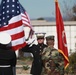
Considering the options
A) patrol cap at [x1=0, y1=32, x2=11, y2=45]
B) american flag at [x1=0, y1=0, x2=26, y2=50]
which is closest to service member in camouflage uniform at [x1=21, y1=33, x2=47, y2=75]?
american flag at [x1=0, y1=0, x2=26, y2=50]

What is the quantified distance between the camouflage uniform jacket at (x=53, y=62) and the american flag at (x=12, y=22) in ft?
4.22

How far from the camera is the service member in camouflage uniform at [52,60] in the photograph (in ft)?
26.6

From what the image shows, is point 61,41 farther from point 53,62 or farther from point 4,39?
point 4,39

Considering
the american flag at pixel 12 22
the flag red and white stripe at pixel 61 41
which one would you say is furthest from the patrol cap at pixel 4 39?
the flag red and white stripe at pixel 61 41

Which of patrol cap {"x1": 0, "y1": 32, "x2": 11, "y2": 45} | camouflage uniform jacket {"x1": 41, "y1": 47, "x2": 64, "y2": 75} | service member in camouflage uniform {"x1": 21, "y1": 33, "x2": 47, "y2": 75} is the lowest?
service member in camouflage uniform {"x1": 21, "y1": 33, "x2": 47, "y2": 75}

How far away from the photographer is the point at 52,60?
26.6ft

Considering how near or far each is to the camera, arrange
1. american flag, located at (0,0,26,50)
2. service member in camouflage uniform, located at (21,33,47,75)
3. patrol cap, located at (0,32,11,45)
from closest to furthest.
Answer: patrol cap, located at (0,32,11,45)
american flag, located at (0,0,26,50)
service member in camouflage uniform, located at (21,33,47,75)

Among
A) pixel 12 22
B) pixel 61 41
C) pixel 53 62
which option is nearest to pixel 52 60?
pixel 53 62

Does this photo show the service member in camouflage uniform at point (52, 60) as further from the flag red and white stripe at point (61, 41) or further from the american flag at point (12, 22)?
the american flag at point (12, 22)

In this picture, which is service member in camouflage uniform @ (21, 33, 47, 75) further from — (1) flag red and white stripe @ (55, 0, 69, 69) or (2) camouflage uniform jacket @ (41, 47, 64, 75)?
(2) camouflage uniform jacket @ (41, 47, 64, 75)

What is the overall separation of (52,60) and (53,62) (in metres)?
0.04

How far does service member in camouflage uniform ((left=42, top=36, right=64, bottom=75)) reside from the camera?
8.11 meters

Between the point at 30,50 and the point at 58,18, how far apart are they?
1.02m

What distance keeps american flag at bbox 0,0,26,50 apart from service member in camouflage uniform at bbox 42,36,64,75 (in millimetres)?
1278
